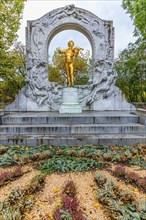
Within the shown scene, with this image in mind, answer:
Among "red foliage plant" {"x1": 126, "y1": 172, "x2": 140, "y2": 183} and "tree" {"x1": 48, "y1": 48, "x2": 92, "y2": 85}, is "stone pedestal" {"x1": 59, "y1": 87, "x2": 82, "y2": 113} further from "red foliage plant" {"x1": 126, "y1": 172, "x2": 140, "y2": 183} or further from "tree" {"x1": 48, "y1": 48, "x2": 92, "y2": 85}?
A: "tree" {"x1": 48, "y1": 48, "x2": 92, "y2": 85}

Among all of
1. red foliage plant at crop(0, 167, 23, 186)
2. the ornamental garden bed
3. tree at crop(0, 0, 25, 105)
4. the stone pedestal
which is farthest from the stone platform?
tree at crop(0, 0, 25, 105)

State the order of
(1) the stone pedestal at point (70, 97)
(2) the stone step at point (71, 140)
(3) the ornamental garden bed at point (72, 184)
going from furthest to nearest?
1. (1) the stone pedestal at point (70, 97)
2. (2) the stone step at point (71, 140)
3. (3) the ornamental garden bed at point (72, 184)

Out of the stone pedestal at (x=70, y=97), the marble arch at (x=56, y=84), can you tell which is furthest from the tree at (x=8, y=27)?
the stone pedestal at (x=70, y=97)

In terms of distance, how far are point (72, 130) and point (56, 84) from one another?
14.5 feet

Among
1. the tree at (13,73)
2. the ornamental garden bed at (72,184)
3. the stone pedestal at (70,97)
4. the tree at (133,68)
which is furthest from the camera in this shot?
the tree at (133,68)

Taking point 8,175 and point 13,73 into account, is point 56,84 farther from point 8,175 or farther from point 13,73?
point 8,175

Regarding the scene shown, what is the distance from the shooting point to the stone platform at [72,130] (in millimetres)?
4930

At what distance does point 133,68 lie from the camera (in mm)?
17469

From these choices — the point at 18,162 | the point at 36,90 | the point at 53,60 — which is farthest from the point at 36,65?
the point at 53,60

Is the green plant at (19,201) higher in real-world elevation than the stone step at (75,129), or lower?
lower

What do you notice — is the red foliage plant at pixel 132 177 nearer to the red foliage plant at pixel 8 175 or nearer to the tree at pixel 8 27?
the red foliage plant at pixel 8 175

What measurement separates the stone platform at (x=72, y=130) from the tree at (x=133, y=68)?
12.5m

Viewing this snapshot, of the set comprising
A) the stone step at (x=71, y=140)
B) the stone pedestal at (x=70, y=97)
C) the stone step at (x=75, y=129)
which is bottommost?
the stone step at (x=71, y=140)

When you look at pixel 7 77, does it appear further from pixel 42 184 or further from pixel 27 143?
pixel 42 184
